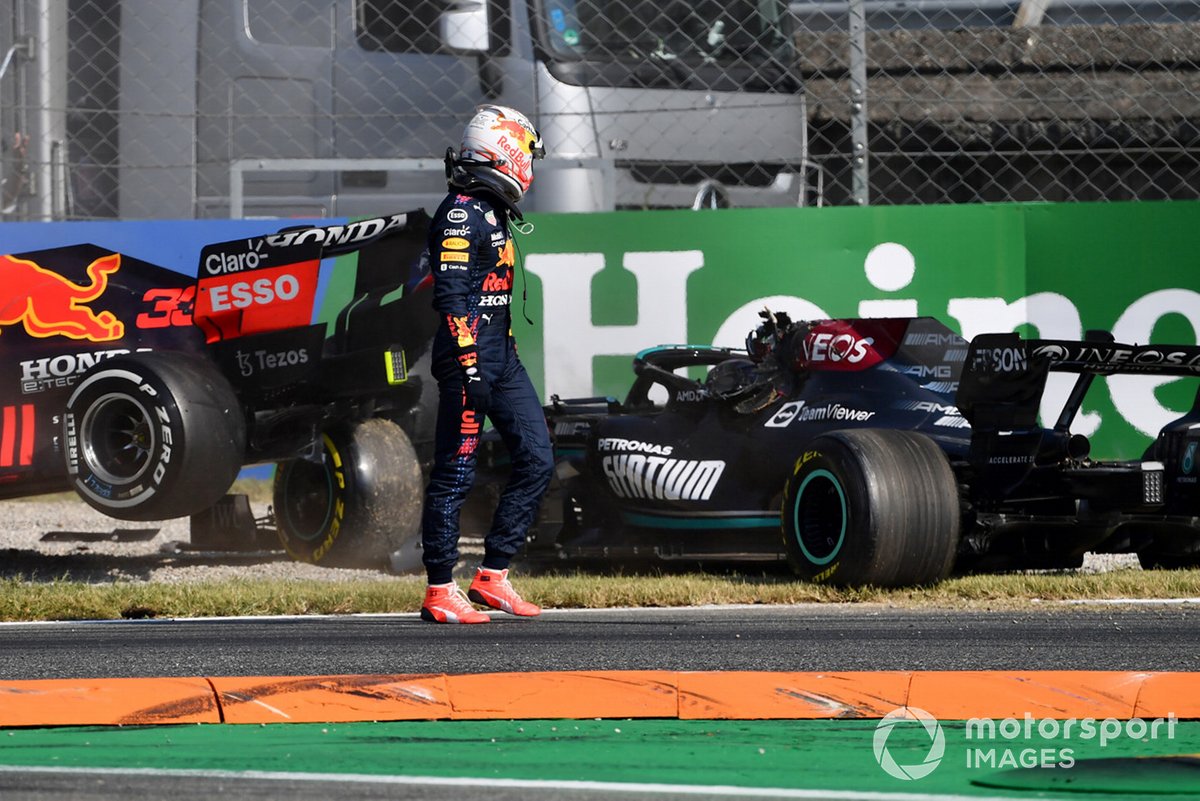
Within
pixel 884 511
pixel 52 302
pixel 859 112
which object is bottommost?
pixel 884 511

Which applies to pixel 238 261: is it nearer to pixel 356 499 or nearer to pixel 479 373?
pixel 356 499

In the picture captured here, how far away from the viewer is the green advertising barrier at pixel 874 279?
9.09 m

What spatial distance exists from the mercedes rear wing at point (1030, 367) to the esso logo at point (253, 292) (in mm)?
3094

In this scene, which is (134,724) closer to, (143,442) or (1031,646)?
(1031,646)

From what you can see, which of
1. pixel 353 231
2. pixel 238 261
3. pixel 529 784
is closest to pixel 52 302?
pixel 238 261

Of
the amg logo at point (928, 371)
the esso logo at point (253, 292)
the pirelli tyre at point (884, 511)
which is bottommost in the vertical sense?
the pirelli tyre at point (884, 511)

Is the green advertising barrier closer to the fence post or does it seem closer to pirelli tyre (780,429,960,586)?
the fence post

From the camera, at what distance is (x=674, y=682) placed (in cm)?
396

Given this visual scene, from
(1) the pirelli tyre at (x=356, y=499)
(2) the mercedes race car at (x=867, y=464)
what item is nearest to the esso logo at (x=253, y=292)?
(1) the pirelli tyre at (x=356, y=499)

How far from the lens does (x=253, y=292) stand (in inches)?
323

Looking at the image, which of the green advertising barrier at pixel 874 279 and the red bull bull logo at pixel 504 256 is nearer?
the red bull bull logo at pixel 504 256

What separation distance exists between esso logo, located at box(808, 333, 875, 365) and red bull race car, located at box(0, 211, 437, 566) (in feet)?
5.64

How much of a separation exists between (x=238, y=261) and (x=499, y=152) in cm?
270

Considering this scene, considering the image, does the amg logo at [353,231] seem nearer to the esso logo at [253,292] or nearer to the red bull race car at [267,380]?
the red bull race car at [267,380]
